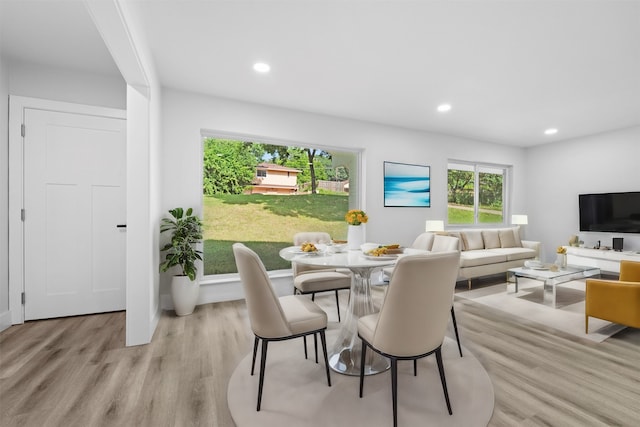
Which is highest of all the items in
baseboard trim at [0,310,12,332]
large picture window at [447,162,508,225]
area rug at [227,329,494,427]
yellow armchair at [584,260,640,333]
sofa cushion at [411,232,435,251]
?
large picture window at [447,162,508,225]

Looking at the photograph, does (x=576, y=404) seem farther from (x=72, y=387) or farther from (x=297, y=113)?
(x=297, y=113)

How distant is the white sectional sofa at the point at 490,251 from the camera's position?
450 cm

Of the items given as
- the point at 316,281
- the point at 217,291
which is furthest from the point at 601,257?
the point at 217,291

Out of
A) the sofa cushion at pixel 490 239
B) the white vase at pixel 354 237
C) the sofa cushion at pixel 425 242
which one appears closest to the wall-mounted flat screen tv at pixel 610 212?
the sofa cushion at pixel 490 239

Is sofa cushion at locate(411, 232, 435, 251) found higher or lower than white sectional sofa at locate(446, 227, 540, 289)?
higher

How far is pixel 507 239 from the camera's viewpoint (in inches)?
225

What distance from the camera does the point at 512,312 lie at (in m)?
3.36

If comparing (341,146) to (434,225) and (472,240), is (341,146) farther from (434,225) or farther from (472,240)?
(472,240)

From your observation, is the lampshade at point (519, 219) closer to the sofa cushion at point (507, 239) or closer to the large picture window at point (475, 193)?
the large picture window at point (475, 193)

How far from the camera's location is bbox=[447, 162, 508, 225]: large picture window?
5898mm

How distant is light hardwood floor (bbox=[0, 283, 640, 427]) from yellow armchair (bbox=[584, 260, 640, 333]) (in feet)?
0.70

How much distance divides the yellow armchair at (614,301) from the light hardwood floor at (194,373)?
0.70ft

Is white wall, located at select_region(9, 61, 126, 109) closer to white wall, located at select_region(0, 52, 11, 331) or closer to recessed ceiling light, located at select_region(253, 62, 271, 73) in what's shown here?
white wall, located at select_region(0, 52, 11, 331)

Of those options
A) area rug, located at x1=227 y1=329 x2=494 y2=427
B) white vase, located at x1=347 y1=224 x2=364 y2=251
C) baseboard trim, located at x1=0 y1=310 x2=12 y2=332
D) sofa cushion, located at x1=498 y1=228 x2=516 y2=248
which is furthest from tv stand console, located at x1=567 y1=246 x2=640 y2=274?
baseboard trim, located at x1=0 y1=310 x2=12 y2=332
